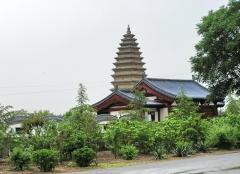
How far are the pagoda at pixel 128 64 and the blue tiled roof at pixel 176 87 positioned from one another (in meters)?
15.1

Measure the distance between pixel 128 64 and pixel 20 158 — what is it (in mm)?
54266

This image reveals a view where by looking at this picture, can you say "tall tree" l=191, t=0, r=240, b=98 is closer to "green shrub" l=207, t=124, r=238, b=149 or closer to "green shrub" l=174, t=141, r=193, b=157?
"green shrub" l=207, t=124, r=238, b=149

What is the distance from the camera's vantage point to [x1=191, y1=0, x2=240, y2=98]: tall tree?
3659 centimetres

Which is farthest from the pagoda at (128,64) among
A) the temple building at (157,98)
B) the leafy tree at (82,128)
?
the leafy tree at (82,128)

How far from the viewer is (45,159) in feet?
66.2

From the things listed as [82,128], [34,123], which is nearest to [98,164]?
[82,128]

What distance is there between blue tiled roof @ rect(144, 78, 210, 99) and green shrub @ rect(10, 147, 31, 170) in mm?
28138

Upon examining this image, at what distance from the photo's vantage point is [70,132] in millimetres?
24266

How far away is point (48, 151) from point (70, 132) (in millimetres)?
4000

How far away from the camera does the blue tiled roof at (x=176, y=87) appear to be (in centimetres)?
4939

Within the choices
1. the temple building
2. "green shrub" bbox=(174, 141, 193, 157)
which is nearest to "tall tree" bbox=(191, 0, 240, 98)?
the temple building

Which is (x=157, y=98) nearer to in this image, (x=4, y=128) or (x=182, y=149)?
(x=182, y=149)

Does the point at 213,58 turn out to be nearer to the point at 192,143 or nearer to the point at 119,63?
the point at 192,143

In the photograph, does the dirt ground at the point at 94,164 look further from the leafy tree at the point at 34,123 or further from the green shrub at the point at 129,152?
the leafy tree at the point at 34,123
